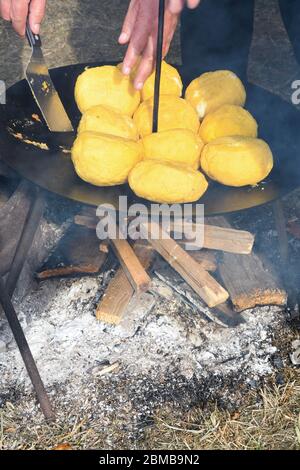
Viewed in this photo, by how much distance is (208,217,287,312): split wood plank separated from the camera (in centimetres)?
285

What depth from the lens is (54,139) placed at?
273cm

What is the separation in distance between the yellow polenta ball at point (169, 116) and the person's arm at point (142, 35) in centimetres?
14

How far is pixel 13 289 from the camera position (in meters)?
2.78

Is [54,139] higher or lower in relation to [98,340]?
higher

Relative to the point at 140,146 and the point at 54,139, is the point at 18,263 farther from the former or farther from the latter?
the point at 140,146

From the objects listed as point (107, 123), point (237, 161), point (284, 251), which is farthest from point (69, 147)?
point (284, 251)

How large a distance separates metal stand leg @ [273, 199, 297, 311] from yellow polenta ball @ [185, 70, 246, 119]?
0.62 metres

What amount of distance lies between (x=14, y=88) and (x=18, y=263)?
0.96m

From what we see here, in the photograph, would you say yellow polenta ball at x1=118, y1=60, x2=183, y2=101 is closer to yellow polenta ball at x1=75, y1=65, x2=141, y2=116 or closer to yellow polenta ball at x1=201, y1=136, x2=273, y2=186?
yellow polenta ball at x1=75, y1=65, x2=141, y2=116

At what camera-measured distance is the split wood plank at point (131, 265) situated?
273cm

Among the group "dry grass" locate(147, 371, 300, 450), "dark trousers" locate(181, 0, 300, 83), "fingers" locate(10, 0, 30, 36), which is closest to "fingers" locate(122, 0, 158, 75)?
"fingers" locate(10, 0, 30, 36)

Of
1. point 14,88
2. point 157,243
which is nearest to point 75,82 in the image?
point 14,88

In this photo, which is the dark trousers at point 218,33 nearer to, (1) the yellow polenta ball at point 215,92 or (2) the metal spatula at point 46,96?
(1) the yellow polenta ball at point 215,92
